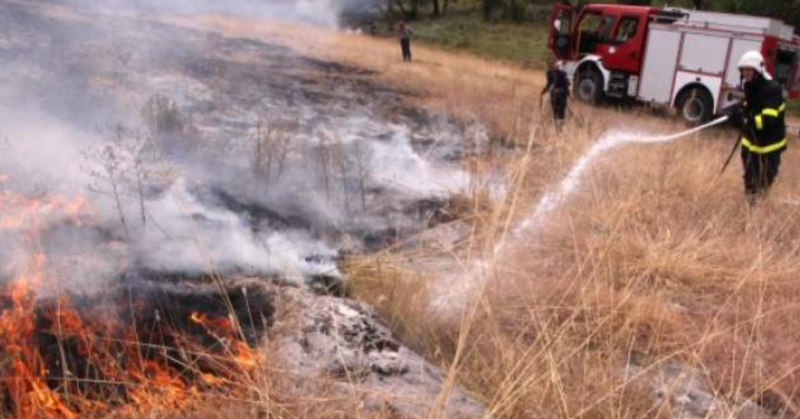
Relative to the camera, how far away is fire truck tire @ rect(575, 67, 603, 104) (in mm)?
14344

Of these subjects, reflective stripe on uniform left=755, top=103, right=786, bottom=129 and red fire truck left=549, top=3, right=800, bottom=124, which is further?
red fire truck left=549, top=3, right=800, bottom=124

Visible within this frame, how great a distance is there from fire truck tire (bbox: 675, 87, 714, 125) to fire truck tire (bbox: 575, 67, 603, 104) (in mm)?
1732

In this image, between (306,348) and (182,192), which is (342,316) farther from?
(182,192)

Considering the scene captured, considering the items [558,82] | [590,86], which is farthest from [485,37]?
[558,82]

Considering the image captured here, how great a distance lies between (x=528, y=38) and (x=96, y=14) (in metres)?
20.8

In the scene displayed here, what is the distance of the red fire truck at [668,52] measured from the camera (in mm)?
12344

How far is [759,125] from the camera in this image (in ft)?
19.5

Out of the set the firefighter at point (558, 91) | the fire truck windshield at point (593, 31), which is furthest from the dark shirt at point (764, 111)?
the fire truck windshield at point (593, 31)

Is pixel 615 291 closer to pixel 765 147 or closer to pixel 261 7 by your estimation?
pixel 765 147

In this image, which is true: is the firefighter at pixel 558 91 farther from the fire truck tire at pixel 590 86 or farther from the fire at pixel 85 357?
the fire at pixel 85 357

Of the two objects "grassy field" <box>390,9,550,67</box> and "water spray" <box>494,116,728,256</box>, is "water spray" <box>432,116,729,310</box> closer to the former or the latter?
"water spray" <box>494,116,728,256</box>

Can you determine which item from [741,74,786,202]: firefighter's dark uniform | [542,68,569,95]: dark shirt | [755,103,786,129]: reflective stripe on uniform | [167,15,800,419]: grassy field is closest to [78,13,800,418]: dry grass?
[167,15,800,419]: grassy field

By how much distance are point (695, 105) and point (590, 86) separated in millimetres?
2367

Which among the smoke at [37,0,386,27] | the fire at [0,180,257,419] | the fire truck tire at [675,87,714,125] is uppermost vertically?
the smoke at [37,0,386,27]
